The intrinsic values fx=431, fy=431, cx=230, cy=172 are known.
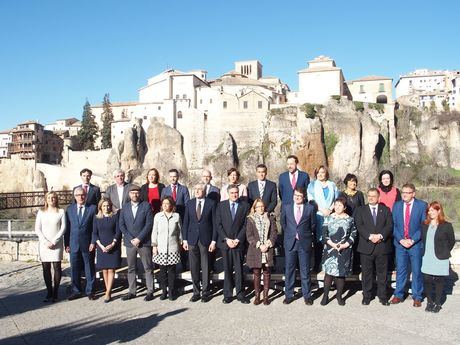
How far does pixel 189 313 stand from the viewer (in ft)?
21.9

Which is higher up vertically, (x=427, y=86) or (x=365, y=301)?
(x=427, y=86)

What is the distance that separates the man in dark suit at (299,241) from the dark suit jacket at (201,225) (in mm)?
1323

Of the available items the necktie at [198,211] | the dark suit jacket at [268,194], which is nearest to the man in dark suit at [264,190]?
the dark suit jacket at [268,194]

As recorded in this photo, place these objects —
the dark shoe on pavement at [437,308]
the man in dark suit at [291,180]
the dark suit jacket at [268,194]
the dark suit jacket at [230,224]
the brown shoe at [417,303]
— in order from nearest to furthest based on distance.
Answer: the dark shoe on pavement at [437,308] → the brown shoe at [417,303] → the dark suit jacket at [230,224] → the dark suit jacket at [268,194] → the man in dark suit at [291,180]

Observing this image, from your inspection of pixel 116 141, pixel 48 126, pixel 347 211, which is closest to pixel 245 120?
pixel 116 141

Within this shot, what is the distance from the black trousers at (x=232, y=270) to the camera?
7.32 metres

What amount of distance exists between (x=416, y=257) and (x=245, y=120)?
45.7 metres

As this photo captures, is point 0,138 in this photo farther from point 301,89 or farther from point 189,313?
point 189,313

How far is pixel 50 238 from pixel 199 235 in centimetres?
274

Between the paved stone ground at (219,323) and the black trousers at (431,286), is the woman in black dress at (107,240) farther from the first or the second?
the black trousers at (431,286)

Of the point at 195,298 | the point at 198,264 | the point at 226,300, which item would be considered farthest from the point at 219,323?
the point at 198,264

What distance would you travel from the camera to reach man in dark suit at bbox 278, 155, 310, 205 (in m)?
8.23

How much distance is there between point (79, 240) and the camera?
784 cm

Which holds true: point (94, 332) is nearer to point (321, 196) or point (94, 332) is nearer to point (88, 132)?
point (321, 196)
